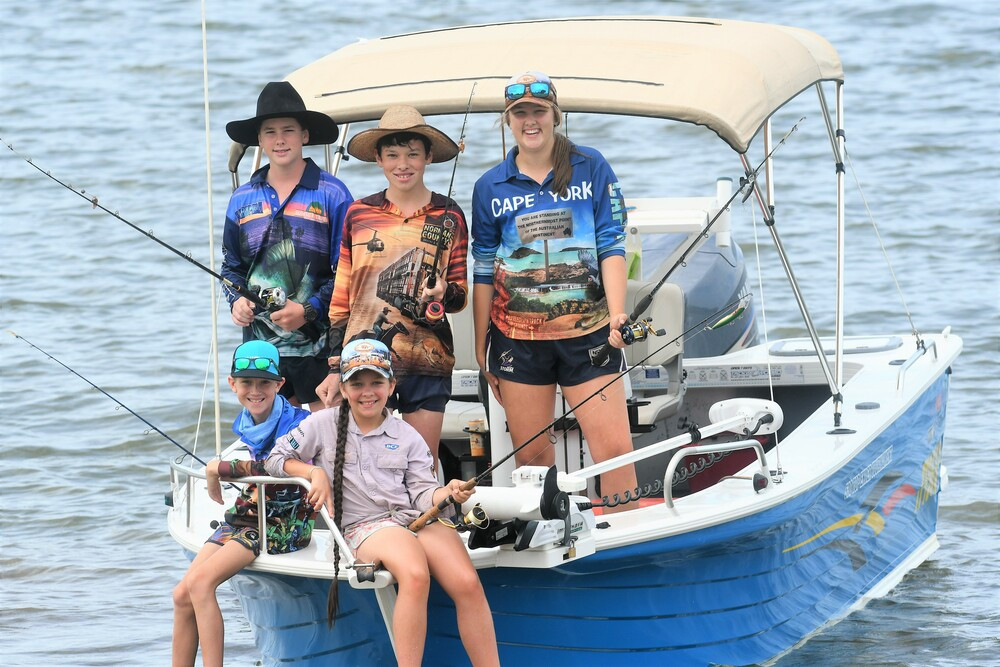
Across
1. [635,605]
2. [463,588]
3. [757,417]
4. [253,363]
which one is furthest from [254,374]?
[757,417]

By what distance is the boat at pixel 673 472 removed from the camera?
4984mm

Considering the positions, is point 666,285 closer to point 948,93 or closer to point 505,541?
point 505,541

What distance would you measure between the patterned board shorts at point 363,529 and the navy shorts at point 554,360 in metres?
0.83

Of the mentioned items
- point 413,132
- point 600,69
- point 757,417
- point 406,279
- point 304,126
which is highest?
point 600,69

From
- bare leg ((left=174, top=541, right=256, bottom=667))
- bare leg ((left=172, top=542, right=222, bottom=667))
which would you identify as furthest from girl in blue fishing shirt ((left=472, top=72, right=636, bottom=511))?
bare leg ((left=172, top=542, right=222, bottom=667))

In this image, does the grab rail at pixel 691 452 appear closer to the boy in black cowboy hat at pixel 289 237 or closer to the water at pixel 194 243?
the water at pixel 194 243

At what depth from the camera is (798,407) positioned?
7559mm

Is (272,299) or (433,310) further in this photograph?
(272,299)

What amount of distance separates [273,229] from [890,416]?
271 centimetres

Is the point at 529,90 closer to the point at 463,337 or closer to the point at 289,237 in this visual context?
the point at 289,237

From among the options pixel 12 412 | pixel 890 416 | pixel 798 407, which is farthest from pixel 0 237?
pixel 890 416

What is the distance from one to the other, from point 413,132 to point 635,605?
1.73 m

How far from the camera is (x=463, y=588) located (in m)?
4.68

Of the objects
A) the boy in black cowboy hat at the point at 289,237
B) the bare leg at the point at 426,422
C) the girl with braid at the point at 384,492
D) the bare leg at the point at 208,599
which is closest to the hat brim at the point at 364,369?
the girl with braid at the point at 384,492
